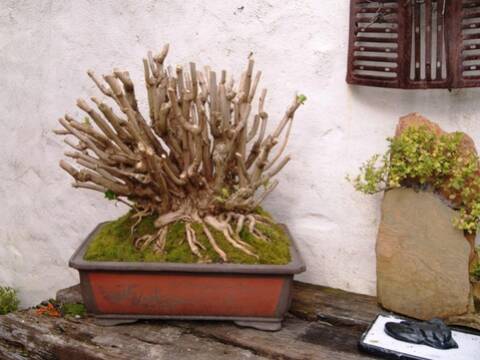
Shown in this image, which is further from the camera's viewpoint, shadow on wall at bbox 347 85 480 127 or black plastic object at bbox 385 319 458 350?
shadow on wall at bbox 347 85 480 127

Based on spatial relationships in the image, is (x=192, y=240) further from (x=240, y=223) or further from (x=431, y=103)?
(x=431, y=103)

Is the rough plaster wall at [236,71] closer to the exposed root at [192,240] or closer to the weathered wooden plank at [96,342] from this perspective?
the exposed root at [192,240]

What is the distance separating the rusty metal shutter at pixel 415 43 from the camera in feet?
3.97

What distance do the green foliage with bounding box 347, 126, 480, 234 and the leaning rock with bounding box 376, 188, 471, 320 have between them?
0.10ft

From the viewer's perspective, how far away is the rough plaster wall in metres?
1.40

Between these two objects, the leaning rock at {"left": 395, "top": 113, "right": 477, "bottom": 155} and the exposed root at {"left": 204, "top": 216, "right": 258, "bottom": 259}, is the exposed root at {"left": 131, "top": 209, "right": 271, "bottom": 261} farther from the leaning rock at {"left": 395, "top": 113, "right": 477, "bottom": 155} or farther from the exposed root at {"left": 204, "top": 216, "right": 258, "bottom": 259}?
the leaning rock at {"left": 395, "top": 113, "right": 477, "bottom": 155}

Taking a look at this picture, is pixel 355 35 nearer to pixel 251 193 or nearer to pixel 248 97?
pixel 248 97

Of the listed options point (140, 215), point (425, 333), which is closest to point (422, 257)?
point (425, 333)

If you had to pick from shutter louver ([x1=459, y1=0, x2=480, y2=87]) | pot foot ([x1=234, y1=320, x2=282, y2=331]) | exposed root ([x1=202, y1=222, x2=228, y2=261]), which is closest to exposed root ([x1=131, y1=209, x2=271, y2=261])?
exposed root ([x1=202, y1=222, x2=228, y2=261])

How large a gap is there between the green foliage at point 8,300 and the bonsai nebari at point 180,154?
96cm

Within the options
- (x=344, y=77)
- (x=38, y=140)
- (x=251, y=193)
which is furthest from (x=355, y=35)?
(x=38, y=140)

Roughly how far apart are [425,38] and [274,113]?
432mm

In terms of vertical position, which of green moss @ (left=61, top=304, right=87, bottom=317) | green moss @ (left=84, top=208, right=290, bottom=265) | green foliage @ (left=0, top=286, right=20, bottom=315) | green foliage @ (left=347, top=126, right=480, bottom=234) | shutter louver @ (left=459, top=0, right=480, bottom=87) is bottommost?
green foliage @ (left=0, top=286, right=20, bottom=315)

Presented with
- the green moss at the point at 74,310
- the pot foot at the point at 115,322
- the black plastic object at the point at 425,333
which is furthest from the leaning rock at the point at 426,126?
Answer: the green moss at the point at 74,310
